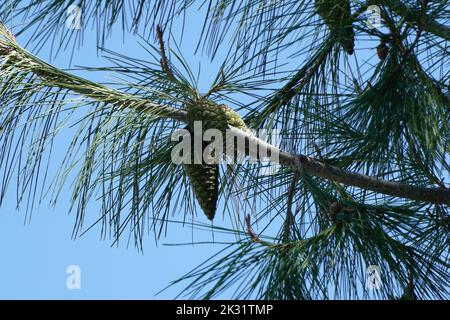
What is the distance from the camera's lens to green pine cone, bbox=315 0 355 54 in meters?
2.15

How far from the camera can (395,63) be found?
82.5 inches

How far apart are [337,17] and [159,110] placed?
1.70ft

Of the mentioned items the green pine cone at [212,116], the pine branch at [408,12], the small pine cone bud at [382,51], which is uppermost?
the pine branch at [408,12]

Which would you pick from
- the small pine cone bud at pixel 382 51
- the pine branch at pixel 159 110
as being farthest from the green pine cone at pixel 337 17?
the pine branch at pixel 159 110

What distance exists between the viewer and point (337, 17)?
7.30ft

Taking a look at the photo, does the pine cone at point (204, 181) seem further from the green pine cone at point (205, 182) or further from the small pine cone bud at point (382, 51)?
the small pine cone bud at point (382, 51)

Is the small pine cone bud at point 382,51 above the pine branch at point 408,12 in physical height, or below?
below

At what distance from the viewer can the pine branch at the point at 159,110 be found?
1951mm

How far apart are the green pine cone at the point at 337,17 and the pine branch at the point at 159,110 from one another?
0.33 metres

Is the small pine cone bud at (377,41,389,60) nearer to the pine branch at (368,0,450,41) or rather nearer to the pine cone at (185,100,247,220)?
the pine branch at (368,0,450,41)

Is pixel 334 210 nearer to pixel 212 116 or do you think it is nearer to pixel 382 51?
pixel 212 116

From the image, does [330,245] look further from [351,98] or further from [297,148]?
[297,148]

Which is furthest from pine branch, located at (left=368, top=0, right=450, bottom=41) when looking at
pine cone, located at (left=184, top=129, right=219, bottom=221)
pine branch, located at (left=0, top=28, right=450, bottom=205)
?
pine cone, located at (left=184, top=129, right=219, bottom=221)

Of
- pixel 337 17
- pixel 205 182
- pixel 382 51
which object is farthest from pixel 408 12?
pixel 205 182
